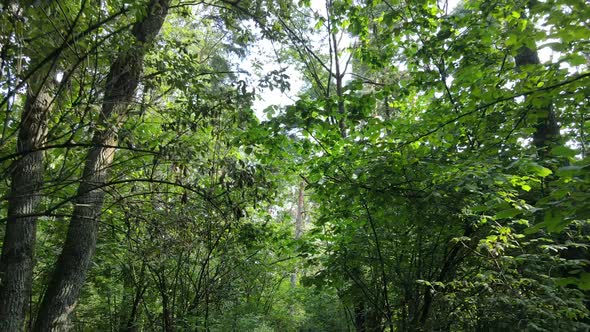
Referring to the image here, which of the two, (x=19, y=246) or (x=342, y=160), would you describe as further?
(x=342, y=160)

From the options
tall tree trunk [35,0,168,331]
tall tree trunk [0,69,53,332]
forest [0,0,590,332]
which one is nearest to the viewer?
forest [0,0,590,332]

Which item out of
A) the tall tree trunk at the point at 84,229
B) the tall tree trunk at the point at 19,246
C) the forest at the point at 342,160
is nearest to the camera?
the forest at the point at 342,160

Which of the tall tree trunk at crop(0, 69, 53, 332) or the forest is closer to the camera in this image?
the forest

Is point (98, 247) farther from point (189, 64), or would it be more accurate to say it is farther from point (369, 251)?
point (369, 251)

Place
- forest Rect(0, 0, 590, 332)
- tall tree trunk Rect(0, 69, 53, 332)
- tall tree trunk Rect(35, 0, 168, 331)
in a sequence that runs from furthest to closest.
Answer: tall tree trunk Rect(35, 0, 168, 331) → tall tree trunk Rect(0, 69, 53, 332) → forest Rect(0, 0, 590, 332)

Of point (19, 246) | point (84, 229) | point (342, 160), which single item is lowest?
point (19, 246)

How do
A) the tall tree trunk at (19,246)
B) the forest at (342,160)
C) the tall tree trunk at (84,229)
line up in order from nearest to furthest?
the forest at (342,160) < the tall tree trunk at (19,246) < the tall tree trunk at (84,229)

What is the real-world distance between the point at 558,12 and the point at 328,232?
12.8ft

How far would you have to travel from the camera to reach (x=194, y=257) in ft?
19.2

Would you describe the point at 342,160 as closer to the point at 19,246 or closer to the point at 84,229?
the point at 84,229

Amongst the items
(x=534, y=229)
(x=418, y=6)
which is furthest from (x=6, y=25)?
(x=418, y=6)

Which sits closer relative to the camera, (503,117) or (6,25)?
(6,25)

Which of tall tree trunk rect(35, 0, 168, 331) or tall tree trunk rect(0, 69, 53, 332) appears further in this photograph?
tall tree trunk rect(35, 0, 168, 331)

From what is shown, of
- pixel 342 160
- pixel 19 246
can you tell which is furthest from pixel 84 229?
pixel 342 160
